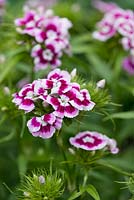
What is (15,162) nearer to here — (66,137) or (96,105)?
(66,137)

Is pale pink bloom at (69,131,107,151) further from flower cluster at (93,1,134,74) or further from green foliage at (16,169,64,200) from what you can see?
flower cluster at (93,1,134,74)

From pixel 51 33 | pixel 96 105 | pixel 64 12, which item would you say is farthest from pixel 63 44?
pixel 64 12

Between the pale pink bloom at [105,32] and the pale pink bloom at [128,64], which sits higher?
the pale pink bloom at [105,32]

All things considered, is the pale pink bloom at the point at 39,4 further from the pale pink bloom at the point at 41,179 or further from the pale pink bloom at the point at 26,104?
the pale pink bloom at the point at 41,179

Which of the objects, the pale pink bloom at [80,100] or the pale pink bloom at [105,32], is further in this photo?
the pale pink bloom at [105,32]

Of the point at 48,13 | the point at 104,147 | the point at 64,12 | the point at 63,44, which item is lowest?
the point at 104,147

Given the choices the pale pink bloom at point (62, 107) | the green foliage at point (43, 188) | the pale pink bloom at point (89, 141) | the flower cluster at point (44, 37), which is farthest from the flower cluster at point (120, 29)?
the green foliage at point (43, 188)
